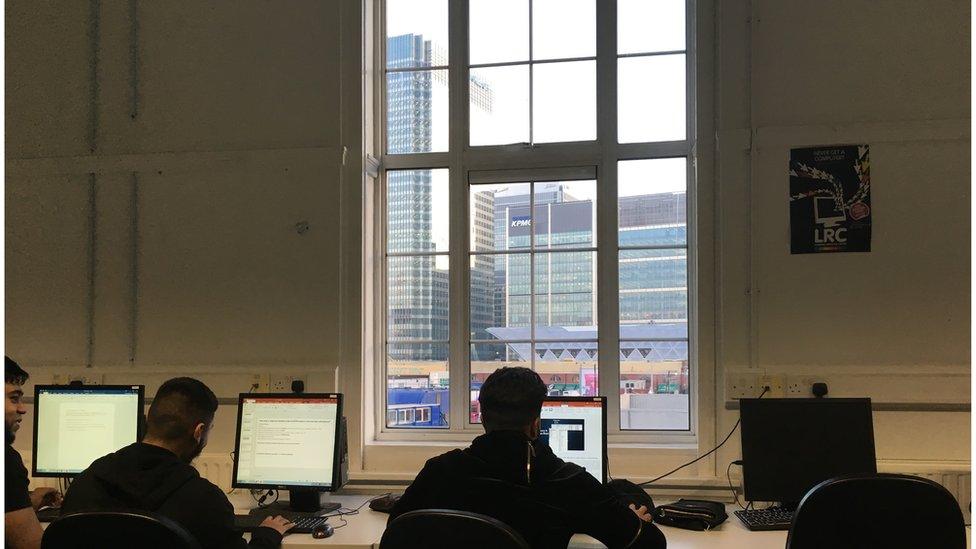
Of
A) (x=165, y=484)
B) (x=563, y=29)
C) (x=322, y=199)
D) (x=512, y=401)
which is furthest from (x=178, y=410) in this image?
(x=563, y=29)

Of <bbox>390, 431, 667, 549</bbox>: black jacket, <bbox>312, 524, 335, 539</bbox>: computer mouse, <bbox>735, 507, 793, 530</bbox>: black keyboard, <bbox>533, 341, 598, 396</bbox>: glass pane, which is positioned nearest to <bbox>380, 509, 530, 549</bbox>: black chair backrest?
<bbox>390, 431, 667, 549</bbox>: black jacket

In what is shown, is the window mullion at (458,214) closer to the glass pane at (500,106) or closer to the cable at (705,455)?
the glass pane at (500,106)

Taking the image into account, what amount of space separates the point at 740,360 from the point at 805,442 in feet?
1.59

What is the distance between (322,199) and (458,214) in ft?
2.02

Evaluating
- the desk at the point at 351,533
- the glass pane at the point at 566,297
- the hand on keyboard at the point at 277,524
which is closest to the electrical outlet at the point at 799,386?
the glass pane at the point at 566,297

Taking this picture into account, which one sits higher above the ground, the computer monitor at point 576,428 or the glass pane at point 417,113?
the glass pane at point 417,113

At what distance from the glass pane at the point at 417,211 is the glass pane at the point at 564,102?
0.52 m

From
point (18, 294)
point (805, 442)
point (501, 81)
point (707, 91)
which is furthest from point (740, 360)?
point (18, 294)

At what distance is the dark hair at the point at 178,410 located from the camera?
1.94m

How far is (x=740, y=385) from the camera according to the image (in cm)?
301

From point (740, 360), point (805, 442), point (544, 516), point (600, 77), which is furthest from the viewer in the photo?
point (600, 77)

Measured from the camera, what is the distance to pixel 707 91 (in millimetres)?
3137

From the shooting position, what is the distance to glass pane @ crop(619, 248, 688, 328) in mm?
3293

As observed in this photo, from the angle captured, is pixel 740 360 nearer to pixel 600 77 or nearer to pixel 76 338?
pixel 600 77
